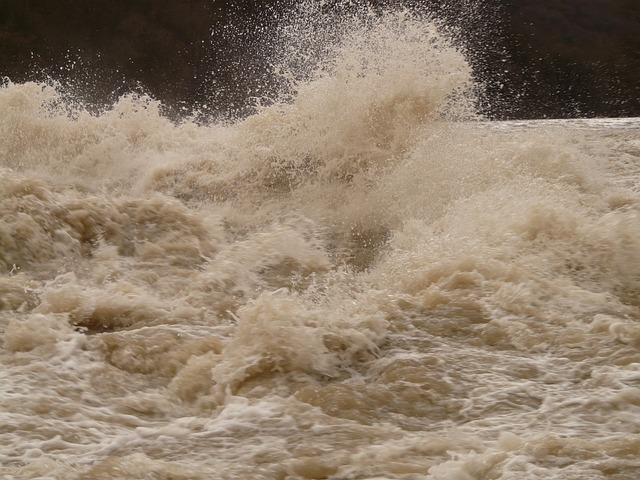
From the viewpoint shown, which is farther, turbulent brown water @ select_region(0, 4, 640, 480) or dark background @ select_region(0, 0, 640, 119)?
dark background @ select_region(0, 0, 640, 119)

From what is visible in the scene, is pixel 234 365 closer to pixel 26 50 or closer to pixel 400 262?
pixel 400 262

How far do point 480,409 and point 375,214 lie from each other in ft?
7.22

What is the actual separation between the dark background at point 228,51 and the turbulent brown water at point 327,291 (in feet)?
19.1

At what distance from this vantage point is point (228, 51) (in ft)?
37.2

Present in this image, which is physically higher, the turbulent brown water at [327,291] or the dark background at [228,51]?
the dark background at [228,51]

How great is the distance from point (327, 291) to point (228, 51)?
358 inches

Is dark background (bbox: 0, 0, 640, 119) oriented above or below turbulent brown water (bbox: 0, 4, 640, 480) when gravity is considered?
above

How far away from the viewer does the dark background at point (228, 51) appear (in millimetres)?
10648

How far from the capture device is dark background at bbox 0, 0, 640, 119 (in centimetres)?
1065

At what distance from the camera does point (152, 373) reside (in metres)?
2.21

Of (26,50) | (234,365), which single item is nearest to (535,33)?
(26,50)

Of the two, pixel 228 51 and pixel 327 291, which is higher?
pixel 228 51

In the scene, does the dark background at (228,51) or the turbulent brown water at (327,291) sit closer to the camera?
the turbulent brown water at (327,291)

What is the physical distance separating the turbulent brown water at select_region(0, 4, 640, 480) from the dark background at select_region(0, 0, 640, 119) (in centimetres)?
581
